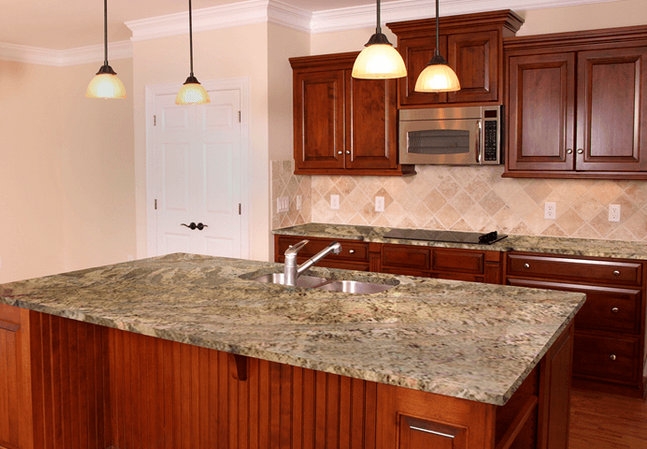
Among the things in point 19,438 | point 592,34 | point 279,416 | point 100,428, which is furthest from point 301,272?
point 592,34

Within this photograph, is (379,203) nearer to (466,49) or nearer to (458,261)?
(458,261)

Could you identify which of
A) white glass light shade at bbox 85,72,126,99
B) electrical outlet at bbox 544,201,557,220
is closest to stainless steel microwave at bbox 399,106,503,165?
electrical outlet at bbox 544,201,557,220

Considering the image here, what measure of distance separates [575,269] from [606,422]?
93 cm

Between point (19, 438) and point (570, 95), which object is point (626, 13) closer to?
point (570, 95)

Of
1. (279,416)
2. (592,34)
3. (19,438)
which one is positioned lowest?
(19,438)

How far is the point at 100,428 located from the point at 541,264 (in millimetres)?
2770

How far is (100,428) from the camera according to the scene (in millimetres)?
2969

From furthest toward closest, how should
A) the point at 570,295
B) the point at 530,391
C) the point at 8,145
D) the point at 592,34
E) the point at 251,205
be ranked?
1. the point at 8,145
2. the point at 251,205
3. the point at 592,34
4. the point at 570,295
5. the point at 530,391

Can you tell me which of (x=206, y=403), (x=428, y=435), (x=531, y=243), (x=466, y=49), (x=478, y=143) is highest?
(x=466, y=49)

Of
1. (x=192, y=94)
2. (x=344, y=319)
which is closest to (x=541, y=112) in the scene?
(x=192, y=94)

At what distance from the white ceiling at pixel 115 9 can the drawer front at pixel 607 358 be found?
89.2 inches

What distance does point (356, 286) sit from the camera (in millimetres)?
3201

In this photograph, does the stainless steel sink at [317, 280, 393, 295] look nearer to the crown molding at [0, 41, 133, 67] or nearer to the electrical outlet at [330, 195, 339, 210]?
the electrical outlet at [330, 195, 339, 210]

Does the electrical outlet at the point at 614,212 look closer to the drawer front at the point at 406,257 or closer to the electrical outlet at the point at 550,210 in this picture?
the electrical outlet at the point at 550,210
